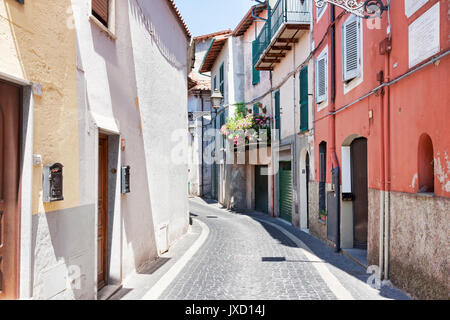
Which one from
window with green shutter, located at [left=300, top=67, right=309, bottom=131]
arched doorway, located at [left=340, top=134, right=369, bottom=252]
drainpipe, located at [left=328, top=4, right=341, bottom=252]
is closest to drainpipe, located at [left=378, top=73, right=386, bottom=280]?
arched doorway, located at [left=340, top=134, right=369, bottom=252]

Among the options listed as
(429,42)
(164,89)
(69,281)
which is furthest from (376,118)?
(69,281)

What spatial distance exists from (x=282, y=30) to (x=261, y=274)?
8.71 metres

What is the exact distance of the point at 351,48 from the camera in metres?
8.77

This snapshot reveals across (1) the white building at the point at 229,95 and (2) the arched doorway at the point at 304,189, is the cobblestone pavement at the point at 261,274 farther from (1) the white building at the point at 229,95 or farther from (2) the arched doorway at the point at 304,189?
(1) the white building at the point at 229,95

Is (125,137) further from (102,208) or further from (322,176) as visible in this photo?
(322,176)

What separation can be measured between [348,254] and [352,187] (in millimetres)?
1607

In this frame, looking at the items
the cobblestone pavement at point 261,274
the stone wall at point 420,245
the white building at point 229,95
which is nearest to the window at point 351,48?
the stone wall at point 420,245

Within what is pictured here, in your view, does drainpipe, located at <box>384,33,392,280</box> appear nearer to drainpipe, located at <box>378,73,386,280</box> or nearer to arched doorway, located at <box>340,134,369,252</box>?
drainpipe, located at <box>378,73,386,280</box>

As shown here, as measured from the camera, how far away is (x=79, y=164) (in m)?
4.94

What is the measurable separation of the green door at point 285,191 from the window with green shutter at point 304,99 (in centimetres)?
295

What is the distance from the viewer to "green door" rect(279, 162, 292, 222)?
15.5 meters

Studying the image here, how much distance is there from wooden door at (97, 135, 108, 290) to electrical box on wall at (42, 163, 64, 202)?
75.3 inches

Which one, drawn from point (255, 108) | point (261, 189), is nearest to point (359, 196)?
point (255, 108)
